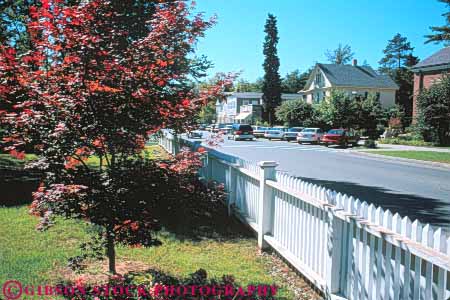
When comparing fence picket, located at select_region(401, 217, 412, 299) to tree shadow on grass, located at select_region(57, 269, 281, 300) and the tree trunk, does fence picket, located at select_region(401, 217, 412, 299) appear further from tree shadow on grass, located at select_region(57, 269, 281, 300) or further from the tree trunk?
the tree trunk

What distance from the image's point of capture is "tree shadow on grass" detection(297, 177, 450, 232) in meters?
8.31

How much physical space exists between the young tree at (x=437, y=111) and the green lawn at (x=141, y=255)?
29526mm

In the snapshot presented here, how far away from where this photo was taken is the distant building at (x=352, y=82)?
192 ft

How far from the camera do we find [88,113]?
13.0 ft

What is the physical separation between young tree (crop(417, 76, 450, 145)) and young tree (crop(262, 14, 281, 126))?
3567 cm

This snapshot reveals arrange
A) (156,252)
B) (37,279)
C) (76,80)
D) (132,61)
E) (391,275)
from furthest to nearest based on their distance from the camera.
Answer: (156,252), (37,279), (132,61), (76,80), (391,275)

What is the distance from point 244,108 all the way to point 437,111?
57.2 m

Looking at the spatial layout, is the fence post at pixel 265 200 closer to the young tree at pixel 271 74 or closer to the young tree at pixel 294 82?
the young tree at pixel 271 74

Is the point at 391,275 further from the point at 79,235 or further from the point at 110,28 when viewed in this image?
the point at 79,235

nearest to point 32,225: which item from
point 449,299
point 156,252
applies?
point 156,252

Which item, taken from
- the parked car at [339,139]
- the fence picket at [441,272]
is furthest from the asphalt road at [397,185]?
the parked car at [339,139]

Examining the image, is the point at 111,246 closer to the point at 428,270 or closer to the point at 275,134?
the point at 428,270

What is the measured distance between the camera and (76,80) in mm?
3980

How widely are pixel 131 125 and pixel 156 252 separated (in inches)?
101
